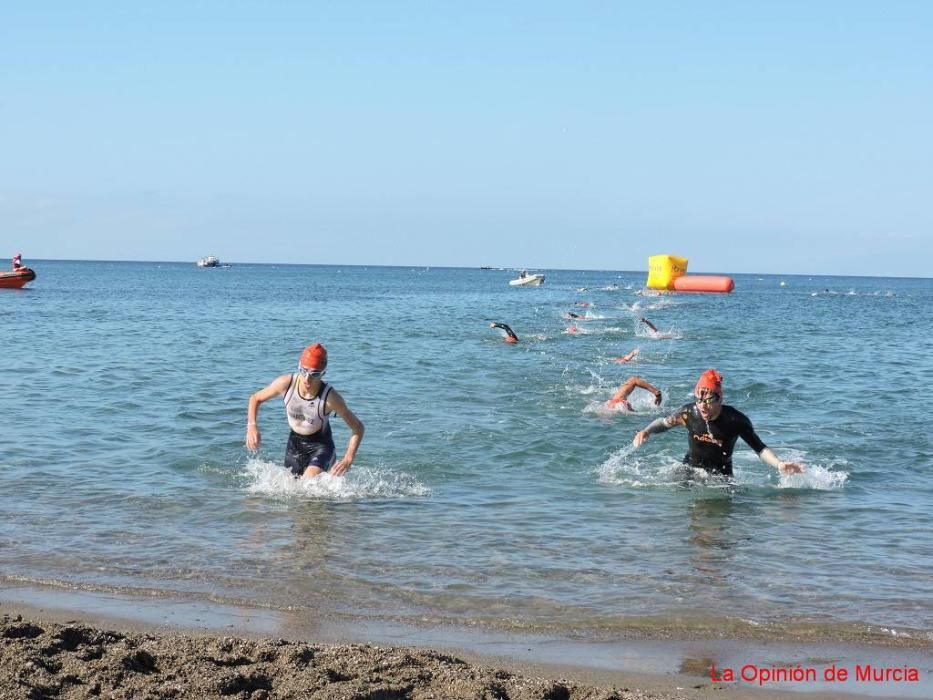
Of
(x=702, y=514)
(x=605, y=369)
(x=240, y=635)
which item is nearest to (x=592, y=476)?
(x=702, y=514)

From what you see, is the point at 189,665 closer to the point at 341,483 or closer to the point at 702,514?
the point at 341,483

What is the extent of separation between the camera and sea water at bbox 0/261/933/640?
6.86 m

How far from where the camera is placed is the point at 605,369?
2225cm

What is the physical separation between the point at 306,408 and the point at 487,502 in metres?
1.97

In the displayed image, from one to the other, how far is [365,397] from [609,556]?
10.1 meters

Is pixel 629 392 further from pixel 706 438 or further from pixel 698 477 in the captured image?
pixel 706 438

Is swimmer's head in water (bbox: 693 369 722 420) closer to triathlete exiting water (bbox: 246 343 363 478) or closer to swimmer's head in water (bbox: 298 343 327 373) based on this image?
triathlete exiting water (bbox: 246 343 363 478)

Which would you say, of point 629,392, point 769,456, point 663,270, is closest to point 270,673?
point 769,456

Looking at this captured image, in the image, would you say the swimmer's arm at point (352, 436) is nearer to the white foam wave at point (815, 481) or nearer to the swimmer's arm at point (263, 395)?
the swimmer's arm at point (263, 395)

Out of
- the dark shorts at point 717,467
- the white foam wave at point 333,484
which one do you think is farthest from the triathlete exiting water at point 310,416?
the dark shorts at point 717,467

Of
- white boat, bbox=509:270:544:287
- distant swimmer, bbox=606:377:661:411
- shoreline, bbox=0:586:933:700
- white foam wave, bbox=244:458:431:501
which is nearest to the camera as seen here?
shoreline, bbox=0:586:933:700

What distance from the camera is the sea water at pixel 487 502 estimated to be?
6.86 meters

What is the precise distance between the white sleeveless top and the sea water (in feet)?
Result: 2.17

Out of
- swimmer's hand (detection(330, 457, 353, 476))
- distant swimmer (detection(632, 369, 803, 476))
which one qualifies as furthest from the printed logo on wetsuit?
swimmer's hand (detection(330, 457, 353, 476))
